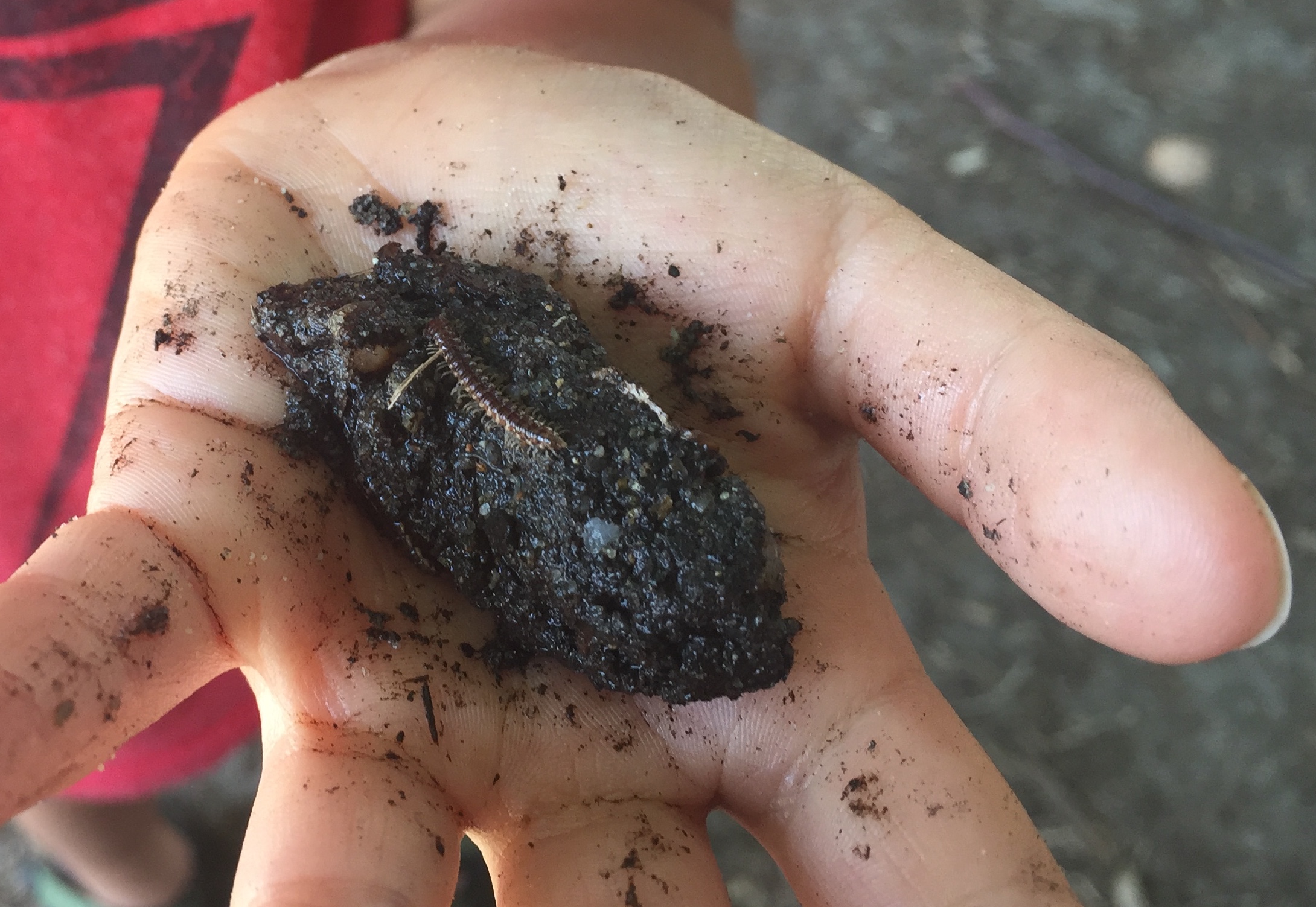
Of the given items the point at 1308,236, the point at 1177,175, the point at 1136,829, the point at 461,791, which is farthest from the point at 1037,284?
the point at 461,791

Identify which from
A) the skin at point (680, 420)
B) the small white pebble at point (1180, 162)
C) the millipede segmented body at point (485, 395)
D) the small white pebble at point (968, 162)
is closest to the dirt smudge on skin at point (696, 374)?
the skin at point (680, 420)

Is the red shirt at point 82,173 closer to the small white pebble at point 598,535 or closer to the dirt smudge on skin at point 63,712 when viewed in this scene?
the dirt smudge on skin at point 63,712

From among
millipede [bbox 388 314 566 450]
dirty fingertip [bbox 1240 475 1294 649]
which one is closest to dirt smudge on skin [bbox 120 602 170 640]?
millipede [bbox 388 314 566 450]

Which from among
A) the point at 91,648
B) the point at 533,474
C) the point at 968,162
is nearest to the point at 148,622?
the point at 91,648

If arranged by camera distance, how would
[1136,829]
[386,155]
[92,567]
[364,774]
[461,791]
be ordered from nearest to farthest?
[92,567], [364,774], [461,791], [386,155], [1136,829]

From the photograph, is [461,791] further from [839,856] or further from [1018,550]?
[1018,550]

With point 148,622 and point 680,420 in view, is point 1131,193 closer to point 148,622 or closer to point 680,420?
point 680,420
